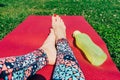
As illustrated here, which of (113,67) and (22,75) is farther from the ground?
(22,75)

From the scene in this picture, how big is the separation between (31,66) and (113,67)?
4.18ft

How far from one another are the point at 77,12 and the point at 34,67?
17.5 feet

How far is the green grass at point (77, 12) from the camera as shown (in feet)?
21.1

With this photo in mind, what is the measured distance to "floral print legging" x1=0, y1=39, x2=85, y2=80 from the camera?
9.69 feet

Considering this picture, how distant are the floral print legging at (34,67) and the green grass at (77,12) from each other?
202cm

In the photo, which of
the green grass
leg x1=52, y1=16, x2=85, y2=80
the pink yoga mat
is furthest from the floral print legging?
the green grass

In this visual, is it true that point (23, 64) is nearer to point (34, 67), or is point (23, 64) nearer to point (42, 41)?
point (34, 67)

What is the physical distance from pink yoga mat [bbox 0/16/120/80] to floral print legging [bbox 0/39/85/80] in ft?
0.91

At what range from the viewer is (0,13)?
8.43 meters

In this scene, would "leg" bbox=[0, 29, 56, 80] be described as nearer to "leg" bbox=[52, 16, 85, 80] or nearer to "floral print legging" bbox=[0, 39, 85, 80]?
"floral print legging" bbox=[0, 39, 85, 80]

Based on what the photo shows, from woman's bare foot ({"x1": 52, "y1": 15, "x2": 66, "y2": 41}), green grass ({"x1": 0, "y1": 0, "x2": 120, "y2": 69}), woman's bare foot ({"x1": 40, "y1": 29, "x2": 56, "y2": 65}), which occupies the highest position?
woman's bare foot ({"x1": 52, "y1": 15, "x2": 66, "y2": 41})

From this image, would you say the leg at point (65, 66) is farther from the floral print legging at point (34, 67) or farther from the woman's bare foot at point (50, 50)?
Answer: the woman's bare foot at point (50, 50)

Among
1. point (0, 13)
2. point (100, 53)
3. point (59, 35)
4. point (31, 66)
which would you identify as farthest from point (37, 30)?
point (0, 13)

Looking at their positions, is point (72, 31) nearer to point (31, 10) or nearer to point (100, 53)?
point (100, 53)
